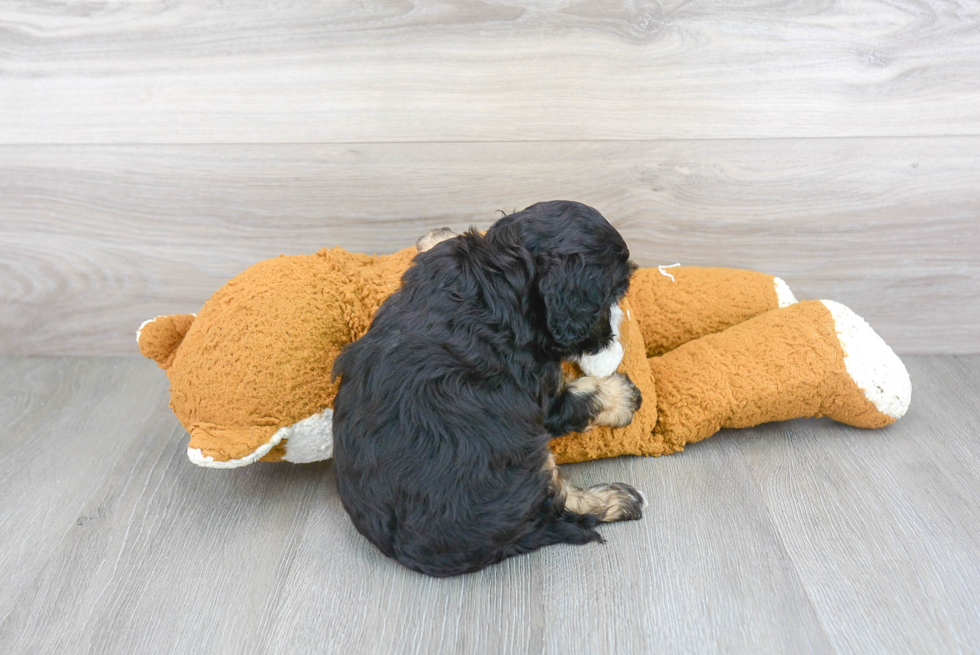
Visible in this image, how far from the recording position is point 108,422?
2469mm

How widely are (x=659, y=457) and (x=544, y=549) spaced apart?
545mm

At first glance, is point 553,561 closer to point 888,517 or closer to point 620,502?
point 620,502

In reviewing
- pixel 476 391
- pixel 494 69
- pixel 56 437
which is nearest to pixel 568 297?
pixel 476 391

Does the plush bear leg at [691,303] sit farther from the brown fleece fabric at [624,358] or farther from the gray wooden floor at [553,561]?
the gray wooden floor at [553,561]

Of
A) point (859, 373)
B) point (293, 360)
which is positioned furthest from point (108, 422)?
point (859, 373)

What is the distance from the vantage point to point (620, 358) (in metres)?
2.02

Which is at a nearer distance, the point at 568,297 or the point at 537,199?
the point at 568,297

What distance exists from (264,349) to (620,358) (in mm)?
1006

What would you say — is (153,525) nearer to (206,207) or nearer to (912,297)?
(206,207)

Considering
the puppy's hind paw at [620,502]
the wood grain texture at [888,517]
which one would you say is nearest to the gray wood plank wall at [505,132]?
the wood grain texture at [888,517]

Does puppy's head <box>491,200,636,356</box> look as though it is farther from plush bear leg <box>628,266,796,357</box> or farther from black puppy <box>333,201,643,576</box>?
plush bear leg <box>628,266,796,357</box>

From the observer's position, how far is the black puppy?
1.62 meters

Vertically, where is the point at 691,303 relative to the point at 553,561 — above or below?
above

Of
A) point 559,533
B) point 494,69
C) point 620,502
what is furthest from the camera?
point 494,69
